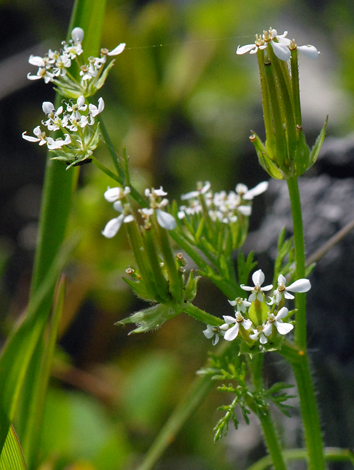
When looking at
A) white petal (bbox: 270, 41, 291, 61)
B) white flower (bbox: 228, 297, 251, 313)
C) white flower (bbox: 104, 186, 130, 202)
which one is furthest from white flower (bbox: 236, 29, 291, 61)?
white flower (bbox: 228, 297, 251, 313)

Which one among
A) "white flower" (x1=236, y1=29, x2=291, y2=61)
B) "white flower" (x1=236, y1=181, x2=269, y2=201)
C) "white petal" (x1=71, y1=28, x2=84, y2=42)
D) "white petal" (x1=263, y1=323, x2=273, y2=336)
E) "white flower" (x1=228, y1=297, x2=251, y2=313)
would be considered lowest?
"white petal" (x1=263, y1=323, x2=273, y2=336)

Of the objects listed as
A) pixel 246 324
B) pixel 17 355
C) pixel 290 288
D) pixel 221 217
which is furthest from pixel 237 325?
pixel 17 355

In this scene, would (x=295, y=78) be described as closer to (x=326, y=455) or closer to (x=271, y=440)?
(x=271, y=440)

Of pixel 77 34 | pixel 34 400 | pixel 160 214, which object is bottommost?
pixel 34 400

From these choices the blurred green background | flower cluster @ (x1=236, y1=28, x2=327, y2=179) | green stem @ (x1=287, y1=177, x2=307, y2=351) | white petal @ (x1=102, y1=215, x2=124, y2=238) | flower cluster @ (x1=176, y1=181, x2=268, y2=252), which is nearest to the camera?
white petal @ (x1=102, y1=215, x2=124, y2=238)

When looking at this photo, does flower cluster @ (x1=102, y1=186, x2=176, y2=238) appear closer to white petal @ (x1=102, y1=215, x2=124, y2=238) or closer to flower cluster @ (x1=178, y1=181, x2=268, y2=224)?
white petal @ (x1=102, y1=215, x2=124, y2=238)
